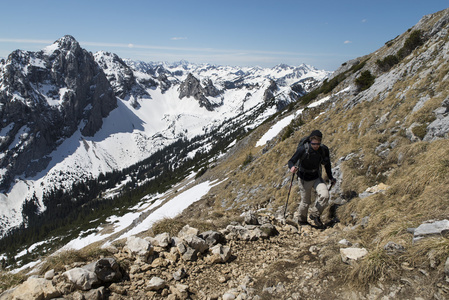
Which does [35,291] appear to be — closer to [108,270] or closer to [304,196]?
[108,270]

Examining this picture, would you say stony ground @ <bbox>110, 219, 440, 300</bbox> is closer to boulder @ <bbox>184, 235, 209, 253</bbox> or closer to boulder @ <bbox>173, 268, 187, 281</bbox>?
boulder @ <bbox>173, 268, 187, 281</bbox>

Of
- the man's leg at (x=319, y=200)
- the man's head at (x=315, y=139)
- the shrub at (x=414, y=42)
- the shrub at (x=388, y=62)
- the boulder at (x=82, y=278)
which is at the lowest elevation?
the man's leg at (x=319, y=200)

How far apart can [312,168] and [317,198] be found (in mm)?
1246

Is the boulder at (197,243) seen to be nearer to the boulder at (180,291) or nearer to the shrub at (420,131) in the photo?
the boulder at (180,291)

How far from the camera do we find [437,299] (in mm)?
3621

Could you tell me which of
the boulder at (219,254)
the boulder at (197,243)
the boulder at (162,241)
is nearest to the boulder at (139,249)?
the boulder at (162,241)

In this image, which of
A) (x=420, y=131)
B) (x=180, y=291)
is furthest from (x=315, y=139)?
(x=180, y=291)

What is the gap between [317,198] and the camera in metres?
9.24

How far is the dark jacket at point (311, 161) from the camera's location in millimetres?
8781

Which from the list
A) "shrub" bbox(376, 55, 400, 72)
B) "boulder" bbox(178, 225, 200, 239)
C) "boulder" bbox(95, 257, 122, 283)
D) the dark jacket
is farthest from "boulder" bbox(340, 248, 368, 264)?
"shrub" bbox(376, 55, 400, 72)

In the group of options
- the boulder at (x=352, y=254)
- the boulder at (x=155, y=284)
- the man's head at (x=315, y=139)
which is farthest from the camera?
the man's head at (x=315, y=139)

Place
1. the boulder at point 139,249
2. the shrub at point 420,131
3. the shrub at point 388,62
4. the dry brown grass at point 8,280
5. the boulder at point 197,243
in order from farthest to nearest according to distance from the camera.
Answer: the shrub at point 388,62, the shrub at point 420,131, the boulder at point 197,243, the boulder at point 139,249, the dry brown grass at point 8,280

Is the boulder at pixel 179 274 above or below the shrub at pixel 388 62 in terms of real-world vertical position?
below

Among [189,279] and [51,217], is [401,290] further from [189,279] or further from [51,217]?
[51,217]
